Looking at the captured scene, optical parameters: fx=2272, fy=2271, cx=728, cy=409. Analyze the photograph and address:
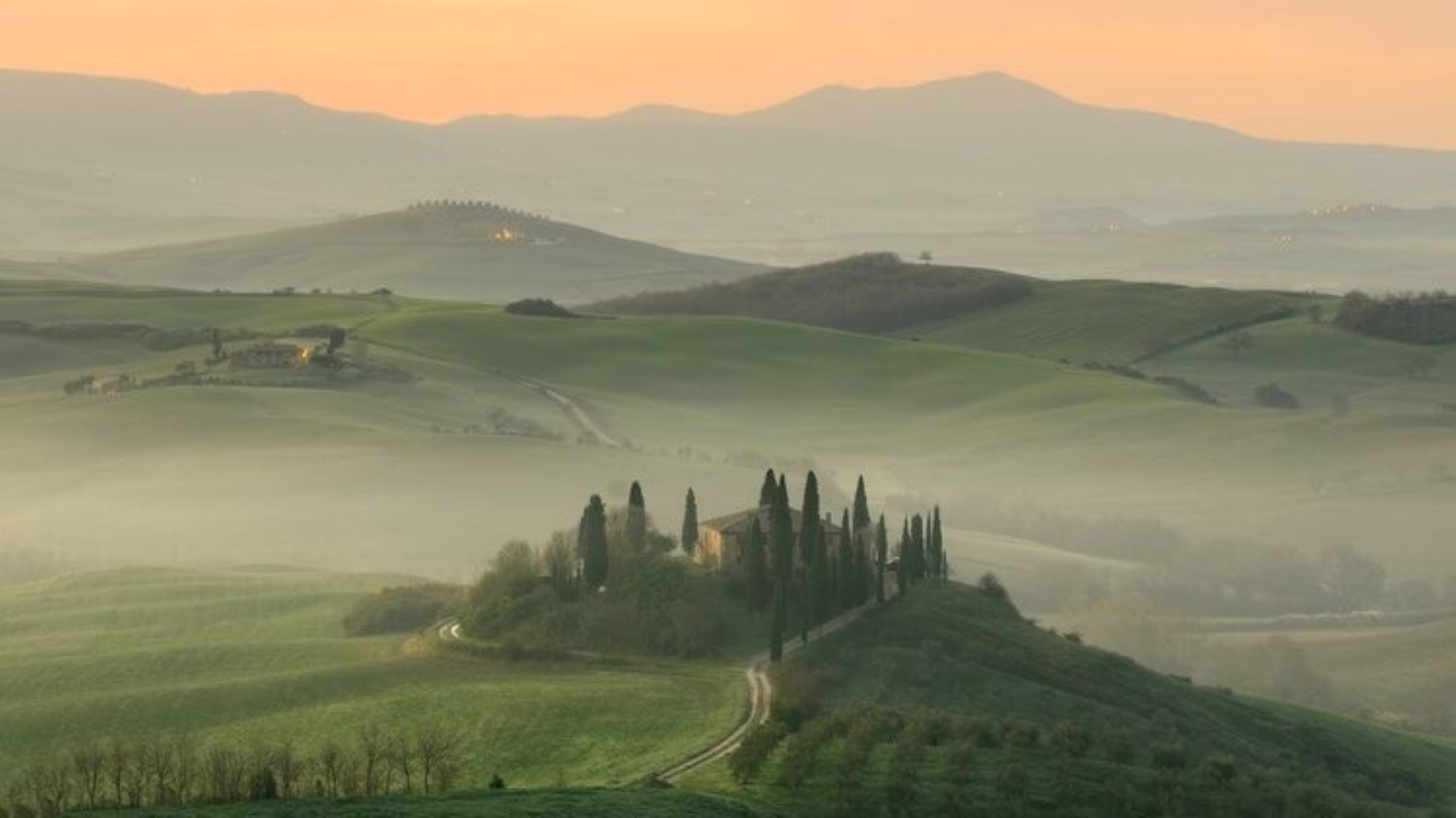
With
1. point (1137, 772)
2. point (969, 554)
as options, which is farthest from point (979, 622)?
point (969, 554)

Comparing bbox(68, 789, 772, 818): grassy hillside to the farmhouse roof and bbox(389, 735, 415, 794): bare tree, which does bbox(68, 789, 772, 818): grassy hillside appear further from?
the farmhouse roof

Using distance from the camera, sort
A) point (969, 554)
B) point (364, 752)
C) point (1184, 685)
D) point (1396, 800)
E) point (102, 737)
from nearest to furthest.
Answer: point (364, 752) → point (102, 737) → point (1396, 800) → point (1184, 685) → point (969, 554)

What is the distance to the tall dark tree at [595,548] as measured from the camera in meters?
101

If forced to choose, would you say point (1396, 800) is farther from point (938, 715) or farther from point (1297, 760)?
point (938, 715)

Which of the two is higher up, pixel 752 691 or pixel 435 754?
pixel 752 691

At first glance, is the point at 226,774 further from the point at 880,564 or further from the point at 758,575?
the point at 880,564

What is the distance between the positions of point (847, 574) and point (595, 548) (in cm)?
1147

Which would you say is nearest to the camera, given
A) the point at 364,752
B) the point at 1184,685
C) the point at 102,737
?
the point at 364,752

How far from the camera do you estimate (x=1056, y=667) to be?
98.9m

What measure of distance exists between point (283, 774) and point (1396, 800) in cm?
5286

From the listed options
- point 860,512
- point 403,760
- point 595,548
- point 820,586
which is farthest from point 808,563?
point 403,760

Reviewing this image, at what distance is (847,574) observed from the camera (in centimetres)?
10256

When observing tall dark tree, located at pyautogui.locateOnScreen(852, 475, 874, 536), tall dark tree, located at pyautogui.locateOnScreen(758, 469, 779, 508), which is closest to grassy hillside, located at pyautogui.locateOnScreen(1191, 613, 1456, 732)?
tall dark tree, located at pyautogui.locateOnScreen(852, 475, 874, 536)

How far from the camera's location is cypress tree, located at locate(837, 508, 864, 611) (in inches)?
4011
